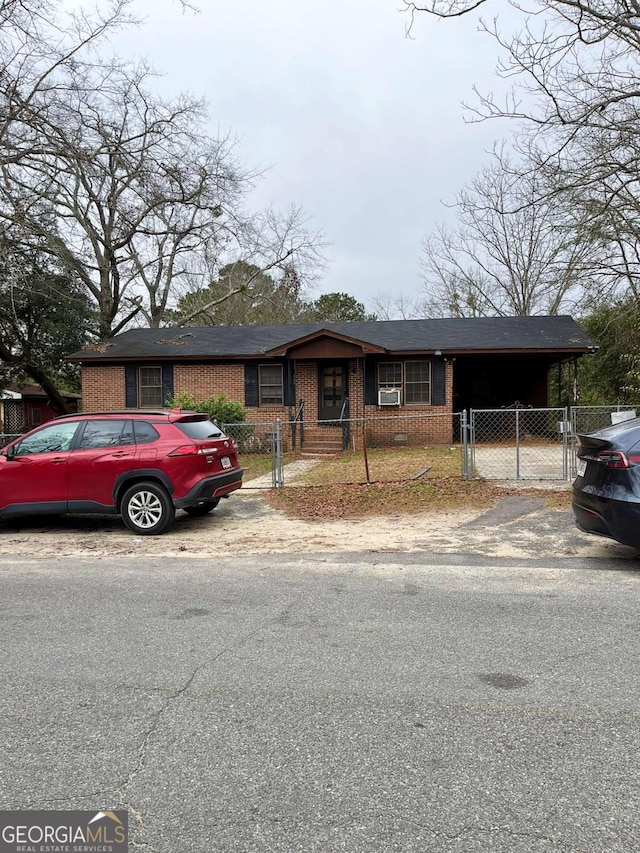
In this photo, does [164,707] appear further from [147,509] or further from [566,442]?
[566,442]

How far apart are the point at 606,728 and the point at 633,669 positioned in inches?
32.2

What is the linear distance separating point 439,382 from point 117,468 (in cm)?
1270

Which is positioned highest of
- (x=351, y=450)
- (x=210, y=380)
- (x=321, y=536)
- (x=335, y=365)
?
(x=335, y=365)

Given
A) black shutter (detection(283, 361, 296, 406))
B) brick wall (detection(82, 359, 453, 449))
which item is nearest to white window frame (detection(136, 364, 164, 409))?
brick wall (detection(82, 359, 453, 449))

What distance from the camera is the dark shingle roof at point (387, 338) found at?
722 inches

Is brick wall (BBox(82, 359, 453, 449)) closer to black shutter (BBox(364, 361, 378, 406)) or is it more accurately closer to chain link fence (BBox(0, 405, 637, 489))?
chain link fence (BBox(0, 405, 637, 489))

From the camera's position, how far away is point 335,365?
19547 mm

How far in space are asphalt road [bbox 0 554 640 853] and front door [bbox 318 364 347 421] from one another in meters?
14.2

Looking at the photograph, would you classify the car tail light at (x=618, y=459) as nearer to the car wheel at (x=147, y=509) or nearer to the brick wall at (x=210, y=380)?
the car wheel at (x=147, y=509)

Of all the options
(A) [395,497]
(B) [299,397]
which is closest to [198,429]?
(A) [395,497]

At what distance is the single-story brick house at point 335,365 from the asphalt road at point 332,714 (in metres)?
13.2

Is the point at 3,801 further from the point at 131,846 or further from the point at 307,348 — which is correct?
the point at 307,348

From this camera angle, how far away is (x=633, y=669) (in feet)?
11.8

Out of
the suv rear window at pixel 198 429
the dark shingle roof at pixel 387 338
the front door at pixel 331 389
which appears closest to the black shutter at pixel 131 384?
the dark shingle roof at pixel 387 338
